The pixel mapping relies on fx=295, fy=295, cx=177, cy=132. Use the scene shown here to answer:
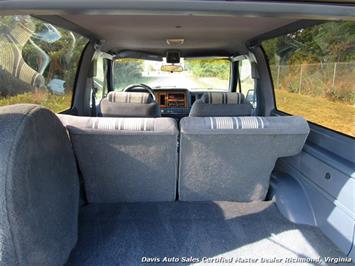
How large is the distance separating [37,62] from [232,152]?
1.92m

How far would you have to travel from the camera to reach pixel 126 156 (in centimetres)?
177

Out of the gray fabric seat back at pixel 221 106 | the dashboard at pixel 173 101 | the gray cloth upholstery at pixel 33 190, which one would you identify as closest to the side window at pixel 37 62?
the gray cloth upholstery at pixel 33 190

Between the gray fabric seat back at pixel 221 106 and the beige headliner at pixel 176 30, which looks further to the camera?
the gray fabric seat back at pixel 221 106

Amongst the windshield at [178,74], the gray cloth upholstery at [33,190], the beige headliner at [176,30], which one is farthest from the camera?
the windshield at [178,74]

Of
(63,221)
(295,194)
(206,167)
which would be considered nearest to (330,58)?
(295,194)

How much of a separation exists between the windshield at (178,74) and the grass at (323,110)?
89.0 inches

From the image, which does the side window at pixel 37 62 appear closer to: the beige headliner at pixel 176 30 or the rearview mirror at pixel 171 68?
the beige headliner at pixel 176 30

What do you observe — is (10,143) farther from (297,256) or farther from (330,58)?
(330,58)

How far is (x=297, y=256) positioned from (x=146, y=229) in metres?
0.86

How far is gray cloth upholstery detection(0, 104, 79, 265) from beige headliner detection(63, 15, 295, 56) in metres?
1.31

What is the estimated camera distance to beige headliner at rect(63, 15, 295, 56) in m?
2.36

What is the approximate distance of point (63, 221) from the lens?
1.38 metres

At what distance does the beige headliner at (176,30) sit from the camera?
236 cm

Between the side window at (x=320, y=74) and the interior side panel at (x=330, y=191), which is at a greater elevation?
the side window at (x=320, y=74)
